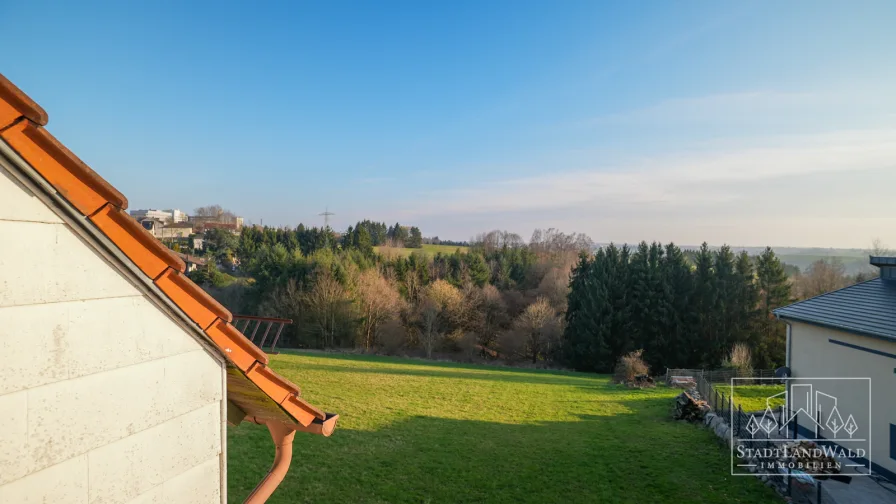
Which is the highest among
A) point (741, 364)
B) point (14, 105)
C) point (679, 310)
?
point (14, 105)

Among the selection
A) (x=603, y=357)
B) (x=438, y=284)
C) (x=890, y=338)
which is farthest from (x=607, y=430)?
(x=438, y=284)

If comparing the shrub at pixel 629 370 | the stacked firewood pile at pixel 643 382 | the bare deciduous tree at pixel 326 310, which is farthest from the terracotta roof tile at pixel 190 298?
the bare deciduous tree at pixel 326 310

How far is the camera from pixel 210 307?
2.24 meters

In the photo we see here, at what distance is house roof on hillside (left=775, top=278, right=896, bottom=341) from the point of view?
30.2 feet

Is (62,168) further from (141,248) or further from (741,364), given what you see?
(741,364)

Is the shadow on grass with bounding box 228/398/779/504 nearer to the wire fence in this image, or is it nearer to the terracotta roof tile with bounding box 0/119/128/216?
the wire fence

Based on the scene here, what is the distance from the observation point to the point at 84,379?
1.78 metres

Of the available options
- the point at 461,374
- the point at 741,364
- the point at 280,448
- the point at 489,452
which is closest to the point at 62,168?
the point at 280,448

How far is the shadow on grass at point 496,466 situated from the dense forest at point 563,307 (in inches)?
789

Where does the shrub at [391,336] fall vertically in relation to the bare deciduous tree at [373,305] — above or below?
below

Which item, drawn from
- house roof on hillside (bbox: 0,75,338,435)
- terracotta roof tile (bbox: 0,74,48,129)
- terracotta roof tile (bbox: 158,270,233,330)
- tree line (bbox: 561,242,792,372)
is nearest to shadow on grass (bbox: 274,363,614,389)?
tree line (bbox: 561,242,792,372)

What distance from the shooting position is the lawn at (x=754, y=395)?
16328mm

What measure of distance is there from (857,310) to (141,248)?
1402 cm

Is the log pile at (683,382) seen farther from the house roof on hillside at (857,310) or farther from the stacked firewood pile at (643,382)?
the house roof on hillside at (857,310)
